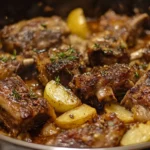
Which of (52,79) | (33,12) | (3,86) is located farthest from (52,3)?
(3,86)

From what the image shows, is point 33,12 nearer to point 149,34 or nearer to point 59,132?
point 149,34

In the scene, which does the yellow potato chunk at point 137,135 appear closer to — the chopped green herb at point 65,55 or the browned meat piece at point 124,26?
the chopped green herb at point 65,55

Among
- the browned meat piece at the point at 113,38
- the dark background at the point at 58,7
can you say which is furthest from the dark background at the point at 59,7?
the browned meat piece at the point at 113,38

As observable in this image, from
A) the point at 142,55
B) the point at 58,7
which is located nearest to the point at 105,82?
the point at 142,55

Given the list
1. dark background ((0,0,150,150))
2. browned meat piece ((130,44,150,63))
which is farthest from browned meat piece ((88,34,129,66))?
dark background ((0,0,150,150))

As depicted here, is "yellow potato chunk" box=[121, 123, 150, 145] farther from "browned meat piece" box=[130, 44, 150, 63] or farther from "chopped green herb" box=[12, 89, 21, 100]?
"browned meat piece" box=[130, 44, 150, 63]

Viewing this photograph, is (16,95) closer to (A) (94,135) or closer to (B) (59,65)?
(B) (59,65)
